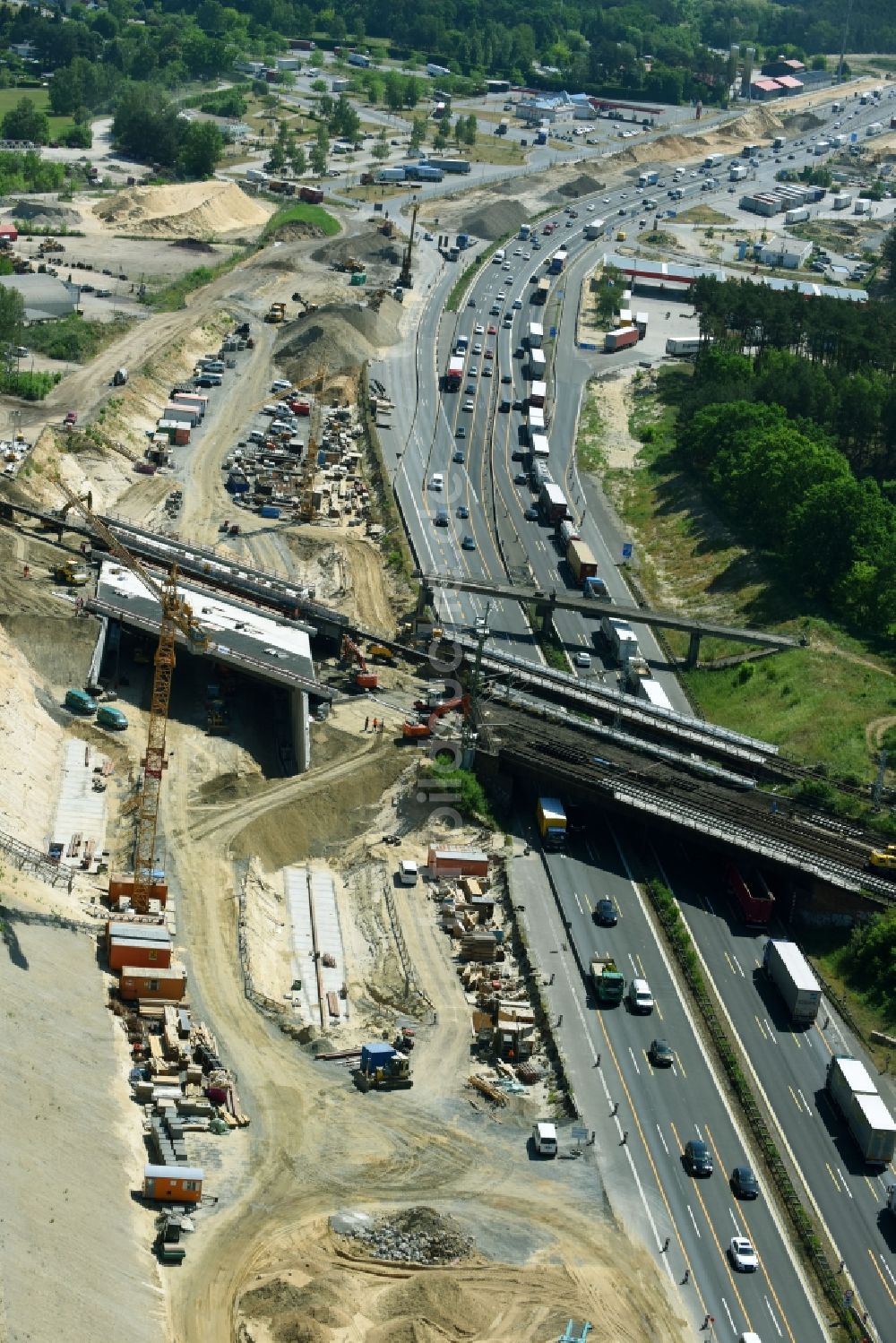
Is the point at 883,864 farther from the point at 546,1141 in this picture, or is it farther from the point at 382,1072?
the point at 382,1072

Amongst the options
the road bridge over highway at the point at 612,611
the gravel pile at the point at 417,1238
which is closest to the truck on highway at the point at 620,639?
the road bridge over highway at the point at 612,611

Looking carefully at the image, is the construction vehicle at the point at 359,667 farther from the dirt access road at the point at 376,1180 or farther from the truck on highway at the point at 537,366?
the truck on highway at the point at 537,366

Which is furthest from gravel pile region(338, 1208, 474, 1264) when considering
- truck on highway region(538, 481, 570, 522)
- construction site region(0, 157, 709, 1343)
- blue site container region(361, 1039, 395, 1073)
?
truck on highway region(538, 481, 570, 522)

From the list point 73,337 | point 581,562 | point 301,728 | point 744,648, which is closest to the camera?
point 301,728

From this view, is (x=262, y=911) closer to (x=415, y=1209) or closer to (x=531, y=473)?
(x=415, y=1209)

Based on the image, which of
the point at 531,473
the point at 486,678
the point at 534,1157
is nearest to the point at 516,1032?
the point at 534,1157


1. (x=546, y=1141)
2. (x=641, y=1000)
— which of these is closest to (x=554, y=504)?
(x=641, y=1000)
